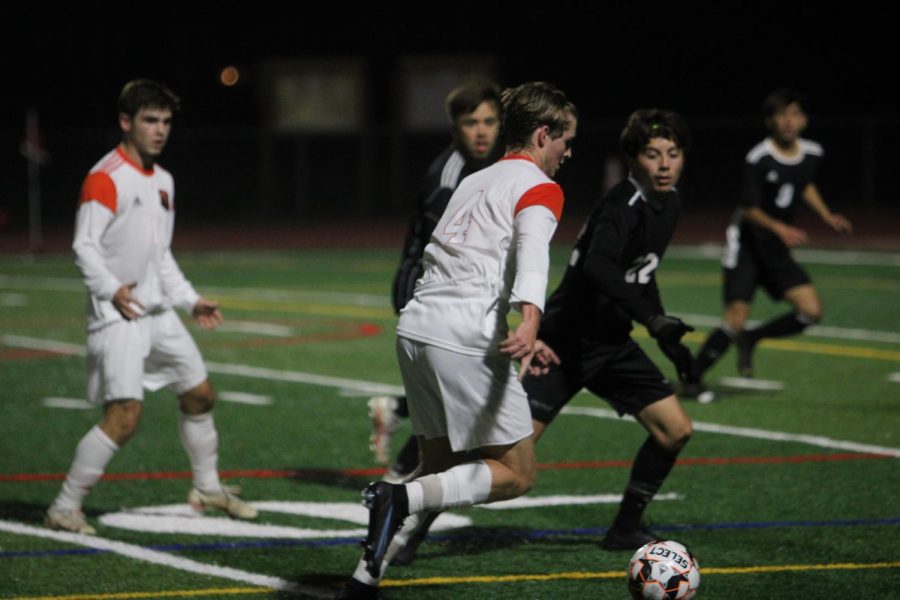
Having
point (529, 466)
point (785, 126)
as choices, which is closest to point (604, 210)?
point (529, 466)

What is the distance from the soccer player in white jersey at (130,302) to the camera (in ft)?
24.3

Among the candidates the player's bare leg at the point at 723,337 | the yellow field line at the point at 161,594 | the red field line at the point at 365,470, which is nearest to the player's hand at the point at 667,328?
the yellow field line at the point at 161,594

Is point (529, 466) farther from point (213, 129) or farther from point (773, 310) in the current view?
point (213, 129)

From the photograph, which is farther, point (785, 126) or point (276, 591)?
point (785, 126)

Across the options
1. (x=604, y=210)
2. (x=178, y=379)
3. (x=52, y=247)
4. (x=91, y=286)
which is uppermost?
(x=604, y=210)

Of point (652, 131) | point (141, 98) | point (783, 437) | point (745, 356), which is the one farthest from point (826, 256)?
point (141, 98)

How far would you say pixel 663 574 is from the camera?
577 cm

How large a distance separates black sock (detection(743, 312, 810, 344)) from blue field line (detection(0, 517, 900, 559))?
14.3ft

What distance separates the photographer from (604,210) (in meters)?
6.92

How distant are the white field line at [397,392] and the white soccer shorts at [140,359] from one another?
→ 3782 mm

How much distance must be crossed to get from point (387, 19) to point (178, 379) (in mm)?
30328

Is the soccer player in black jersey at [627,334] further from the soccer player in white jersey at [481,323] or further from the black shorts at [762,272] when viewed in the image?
the black shorts at [762,272]

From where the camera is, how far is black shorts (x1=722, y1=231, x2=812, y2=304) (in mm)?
11742

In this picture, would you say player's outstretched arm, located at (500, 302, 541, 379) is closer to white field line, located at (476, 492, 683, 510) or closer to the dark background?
white field line, located at (476, 492, 683, 510)
